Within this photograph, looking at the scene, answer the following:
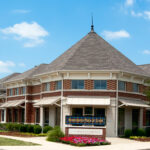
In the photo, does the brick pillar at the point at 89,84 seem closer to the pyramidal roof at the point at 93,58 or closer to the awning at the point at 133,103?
the pyramidal roof at the point at 93,58

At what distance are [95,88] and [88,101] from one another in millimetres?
1655

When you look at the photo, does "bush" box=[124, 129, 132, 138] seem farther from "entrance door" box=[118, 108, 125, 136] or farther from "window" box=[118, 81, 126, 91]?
"window" box=[118, 81, 126, 91]

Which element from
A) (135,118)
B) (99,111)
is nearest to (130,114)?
(135,118)

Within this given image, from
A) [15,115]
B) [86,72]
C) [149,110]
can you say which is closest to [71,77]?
[86,72]

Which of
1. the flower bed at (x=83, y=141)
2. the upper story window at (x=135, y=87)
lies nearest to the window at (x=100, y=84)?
the upper story window at (x=135, y=87)

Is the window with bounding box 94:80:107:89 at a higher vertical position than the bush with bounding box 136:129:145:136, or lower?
higher

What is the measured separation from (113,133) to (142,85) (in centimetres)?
700

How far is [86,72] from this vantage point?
31.4 metres

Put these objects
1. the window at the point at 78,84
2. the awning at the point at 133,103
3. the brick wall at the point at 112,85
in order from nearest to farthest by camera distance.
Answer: the awning at the point at 133,103 < the brick wall at the point at 112,85 < the window at the point at 78,84

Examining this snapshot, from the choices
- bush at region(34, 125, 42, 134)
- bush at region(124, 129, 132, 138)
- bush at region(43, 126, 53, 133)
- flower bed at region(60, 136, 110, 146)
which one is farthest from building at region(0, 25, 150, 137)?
flower bed at region(60, 136, 110, 146)

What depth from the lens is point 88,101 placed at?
30656 mm

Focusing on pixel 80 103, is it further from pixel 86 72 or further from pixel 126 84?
pixel 126 84

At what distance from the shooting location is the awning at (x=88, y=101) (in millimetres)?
30281

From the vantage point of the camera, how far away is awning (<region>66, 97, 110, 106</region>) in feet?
99.3
